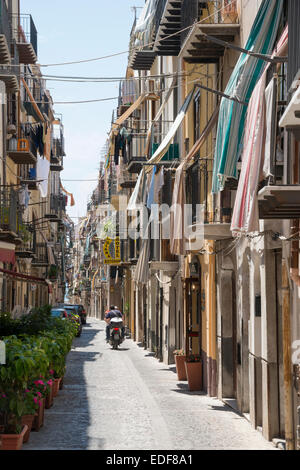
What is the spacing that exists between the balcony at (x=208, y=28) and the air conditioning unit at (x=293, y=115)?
5854 mm

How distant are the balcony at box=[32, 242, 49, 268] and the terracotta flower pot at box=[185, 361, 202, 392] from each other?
2345cm

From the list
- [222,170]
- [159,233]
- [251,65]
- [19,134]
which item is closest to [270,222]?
[222,170]

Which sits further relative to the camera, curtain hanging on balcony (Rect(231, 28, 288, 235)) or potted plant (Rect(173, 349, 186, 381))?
potted plant (Rect(173, 349, 186, 381))

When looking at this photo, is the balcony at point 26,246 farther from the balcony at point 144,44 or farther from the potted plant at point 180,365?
the potted plant at point 180,365

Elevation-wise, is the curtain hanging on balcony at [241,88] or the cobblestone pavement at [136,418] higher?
the curtain hanging on balcony at [241,88]

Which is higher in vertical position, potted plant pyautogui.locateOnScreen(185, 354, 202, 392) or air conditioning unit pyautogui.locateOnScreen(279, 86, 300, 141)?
air conditioning unit pyautogui.locateOnScreen(279, 86, 300, 141)

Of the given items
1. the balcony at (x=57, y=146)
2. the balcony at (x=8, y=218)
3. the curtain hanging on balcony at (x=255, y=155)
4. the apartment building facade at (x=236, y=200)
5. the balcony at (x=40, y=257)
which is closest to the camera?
the curtain hanging on balcony at (x=255, y=155)

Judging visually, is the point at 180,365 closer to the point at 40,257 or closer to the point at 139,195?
the point at 139,195

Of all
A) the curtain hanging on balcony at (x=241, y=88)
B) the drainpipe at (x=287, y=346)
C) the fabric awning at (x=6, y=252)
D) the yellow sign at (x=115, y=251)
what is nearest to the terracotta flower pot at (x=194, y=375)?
the fabric awning at (x=6, y=252)

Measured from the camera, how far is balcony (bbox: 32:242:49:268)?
40.9m

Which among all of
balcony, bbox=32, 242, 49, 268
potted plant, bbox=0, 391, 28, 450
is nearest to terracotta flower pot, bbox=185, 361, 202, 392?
potted plant, bbox=0, 391, 28, 450

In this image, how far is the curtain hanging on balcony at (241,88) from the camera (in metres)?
11.1

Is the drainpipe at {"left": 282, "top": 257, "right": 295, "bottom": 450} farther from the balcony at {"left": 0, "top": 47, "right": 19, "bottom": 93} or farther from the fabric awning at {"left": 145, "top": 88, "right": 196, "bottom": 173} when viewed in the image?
the balcony at {"left": 0, "top": 47, "right": 19, "bottom": 93}

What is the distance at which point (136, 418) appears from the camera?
13117 millimetres
